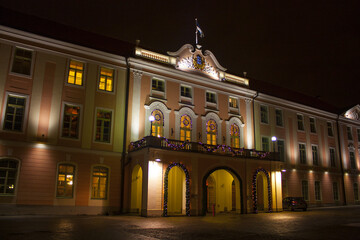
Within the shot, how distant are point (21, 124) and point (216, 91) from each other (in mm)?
15163

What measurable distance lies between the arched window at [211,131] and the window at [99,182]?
28.6 ft

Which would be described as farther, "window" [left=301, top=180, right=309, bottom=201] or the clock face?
"window" [left=301, top=180, right=309, bottom=201]

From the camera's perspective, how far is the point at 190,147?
22.1m

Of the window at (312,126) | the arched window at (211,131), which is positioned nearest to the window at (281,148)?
the window at (312,126)

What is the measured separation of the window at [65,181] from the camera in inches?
771

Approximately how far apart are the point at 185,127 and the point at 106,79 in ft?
22.5

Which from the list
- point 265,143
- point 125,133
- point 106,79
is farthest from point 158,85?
point 265,143

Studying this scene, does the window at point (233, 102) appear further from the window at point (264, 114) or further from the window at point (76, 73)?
the window at point (76, 73)

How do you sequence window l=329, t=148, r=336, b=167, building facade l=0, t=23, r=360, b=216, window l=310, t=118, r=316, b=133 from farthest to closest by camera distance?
window l=329, t=148, r=336, b=167
window l=310, t=118, r=316, b=133
building facade l=0, t=23, r=360, b=216

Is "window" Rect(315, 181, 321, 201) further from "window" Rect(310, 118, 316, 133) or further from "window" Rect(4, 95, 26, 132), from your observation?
"window" Rect(4, 95, 26, 132)

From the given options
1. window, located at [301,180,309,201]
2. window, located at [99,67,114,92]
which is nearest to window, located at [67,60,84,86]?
window, located at [99,67,114,92]

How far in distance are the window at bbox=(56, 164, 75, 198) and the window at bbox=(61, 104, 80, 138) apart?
199cm

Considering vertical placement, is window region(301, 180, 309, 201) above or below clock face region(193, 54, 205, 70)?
below

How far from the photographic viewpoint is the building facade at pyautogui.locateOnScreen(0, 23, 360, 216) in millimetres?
19141
